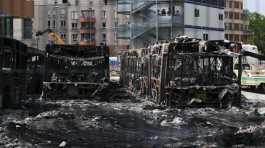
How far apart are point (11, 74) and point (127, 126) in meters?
5.99

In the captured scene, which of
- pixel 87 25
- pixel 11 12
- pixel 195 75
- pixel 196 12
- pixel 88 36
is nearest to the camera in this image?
pixel 195 75

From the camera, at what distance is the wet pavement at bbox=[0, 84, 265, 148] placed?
45.5 ft

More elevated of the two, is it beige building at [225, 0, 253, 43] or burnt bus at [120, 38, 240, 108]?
beige building at [225, 0, 253, 43]

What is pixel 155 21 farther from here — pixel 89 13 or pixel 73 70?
pixel 89 13

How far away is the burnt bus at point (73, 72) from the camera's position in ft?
86.1

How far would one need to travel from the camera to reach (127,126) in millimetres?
17156

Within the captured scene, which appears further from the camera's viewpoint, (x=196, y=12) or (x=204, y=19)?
(x=204, y=19)

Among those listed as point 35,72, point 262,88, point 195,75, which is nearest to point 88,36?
point 262,88

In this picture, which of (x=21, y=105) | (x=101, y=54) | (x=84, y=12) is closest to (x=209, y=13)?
(x=84, y=12)

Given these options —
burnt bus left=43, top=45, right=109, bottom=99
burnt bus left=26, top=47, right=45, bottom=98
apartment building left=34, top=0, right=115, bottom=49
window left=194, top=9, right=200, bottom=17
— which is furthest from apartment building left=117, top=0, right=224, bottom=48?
burnt bus left=43, top=45, right=109, bottom=99

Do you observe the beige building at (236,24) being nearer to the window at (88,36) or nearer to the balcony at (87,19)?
the balcony at (87,19)

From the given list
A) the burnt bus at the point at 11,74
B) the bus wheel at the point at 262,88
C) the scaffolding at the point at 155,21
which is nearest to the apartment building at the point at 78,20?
the scaffolding at the point at 155,21

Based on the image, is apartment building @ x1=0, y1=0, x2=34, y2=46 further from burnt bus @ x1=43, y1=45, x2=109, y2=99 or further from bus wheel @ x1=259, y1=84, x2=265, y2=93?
bus wheel @ x1=259, y1=84, x2=265, y2=93

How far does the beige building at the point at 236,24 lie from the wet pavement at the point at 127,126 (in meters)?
83.1
